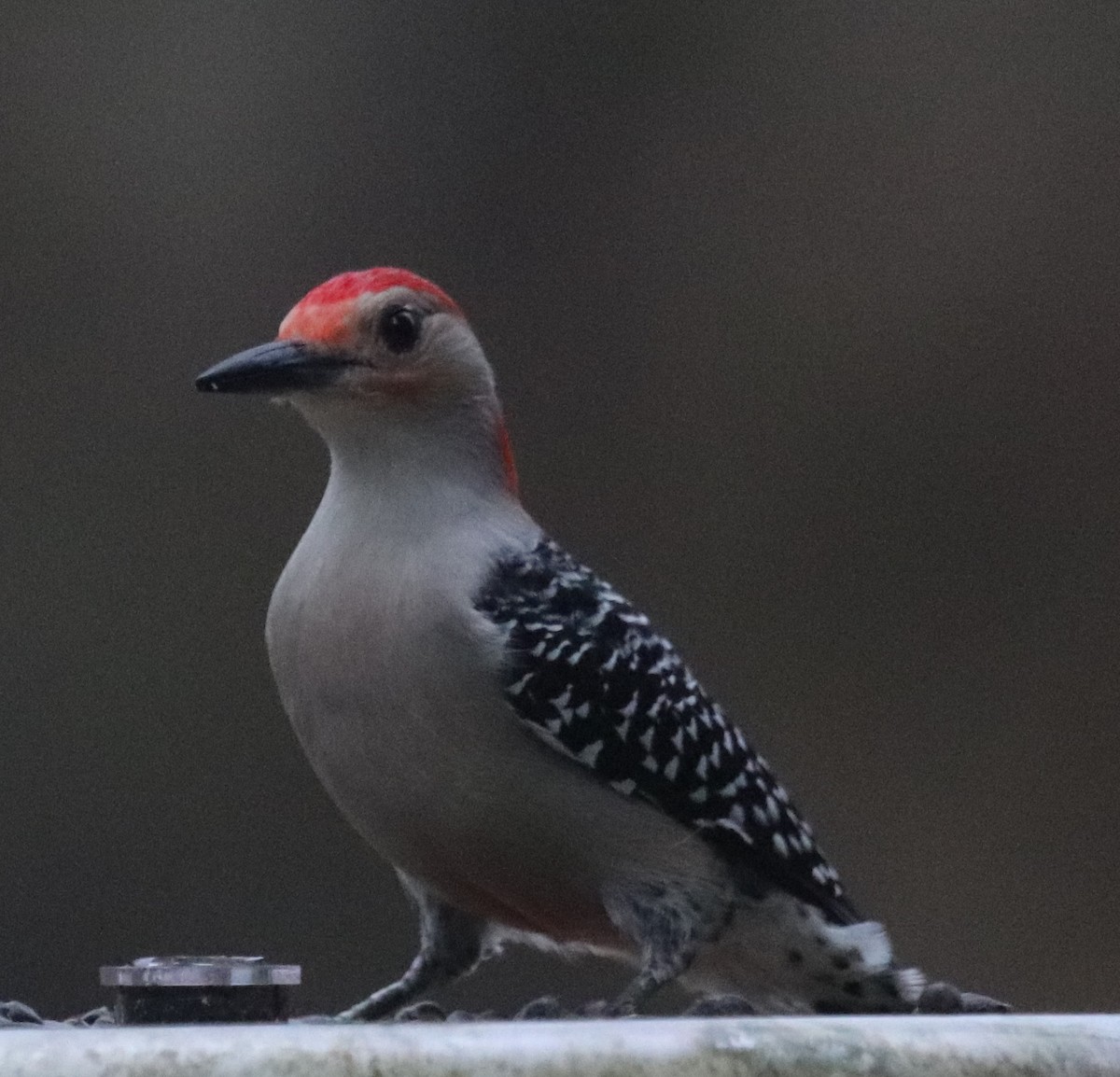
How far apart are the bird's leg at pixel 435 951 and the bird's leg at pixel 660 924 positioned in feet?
0.41

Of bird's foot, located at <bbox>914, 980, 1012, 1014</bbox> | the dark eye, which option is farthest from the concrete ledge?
the dark eye

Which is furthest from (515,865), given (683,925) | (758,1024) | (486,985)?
(486,985)

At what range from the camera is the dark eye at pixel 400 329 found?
140 cm

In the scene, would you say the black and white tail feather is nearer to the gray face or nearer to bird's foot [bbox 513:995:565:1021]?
the gray face

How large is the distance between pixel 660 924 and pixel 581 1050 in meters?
0.55

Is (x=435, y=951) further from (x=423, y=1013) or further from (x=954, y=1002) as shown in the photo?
(x=954, y=1002)

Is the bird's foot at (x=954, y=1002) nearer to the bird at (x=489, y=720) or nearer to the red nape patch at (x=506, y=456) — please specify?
the bird at (x=489, y=720)

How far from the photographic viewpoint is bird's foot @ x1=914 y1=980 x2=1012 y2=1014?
1.23 m

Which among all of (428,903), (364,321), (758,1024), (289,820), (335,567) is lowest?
(289,820)

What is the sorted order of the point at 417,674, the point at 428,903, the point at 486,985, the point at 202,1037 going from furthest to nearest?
the point at 486,985, the point at 428,903, the point at 417,674, the point at 202,1037

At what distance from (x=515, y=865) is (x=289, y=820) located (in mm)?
2178

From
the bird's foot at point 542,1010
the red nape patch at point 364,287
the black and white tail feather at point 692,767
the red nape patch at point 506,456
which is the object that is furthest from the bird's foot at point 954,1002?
the red nape patch at point 364,287

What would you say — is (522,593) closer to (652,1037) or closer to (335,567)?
(335,567)

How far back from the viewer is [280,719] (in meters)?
3.64
